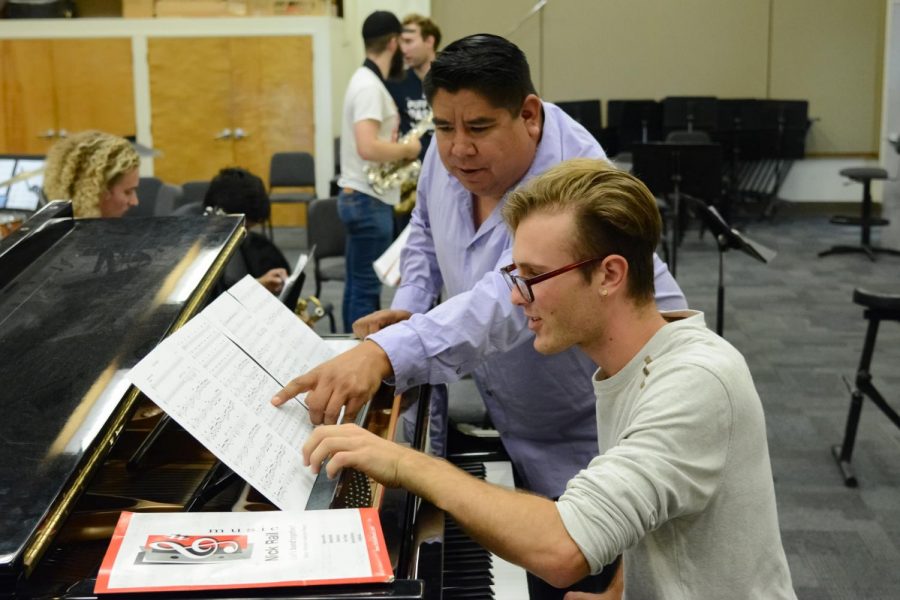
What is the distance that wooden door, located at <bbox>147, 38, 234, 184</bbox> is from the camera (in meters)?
11.1

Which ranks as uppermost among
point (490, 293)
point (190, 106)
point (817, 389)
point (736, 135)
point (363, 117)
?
point (190, 106)

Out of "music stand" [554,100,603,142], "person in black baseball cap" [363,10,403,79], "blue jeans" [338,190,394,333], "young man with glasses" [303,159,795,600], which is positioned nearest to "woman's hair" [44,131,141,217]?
"blue jeans" [338,190,394,333]

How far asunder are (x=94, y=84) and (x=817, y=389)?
8869mm

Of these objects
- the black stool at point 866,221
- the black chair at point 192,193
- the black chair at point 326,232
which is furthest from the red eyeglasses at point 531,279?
the black stool at point 866,221

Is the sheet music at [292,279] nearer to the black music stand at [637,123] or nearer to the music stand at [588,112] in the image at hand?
the music stand at [588,112]

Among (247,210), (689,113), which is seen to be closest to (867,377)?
(247,210)

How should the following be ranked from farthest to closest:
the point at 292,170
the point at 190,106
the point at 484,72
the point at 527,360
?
the point at 190,106, the point at 292,170, the point at 527,360, the point at 484,72

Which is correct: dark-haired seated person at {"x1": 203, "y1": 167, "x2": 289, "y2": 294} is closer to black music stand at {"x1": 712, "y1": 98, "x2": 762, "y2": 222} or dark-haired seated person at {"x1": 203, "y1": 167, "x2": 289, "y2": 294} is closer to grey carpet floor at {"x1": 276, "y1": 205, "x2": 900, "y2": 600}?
grey carpet floor at {"x1": 276, "y1": 205, "x2": 900, "y2": 600}

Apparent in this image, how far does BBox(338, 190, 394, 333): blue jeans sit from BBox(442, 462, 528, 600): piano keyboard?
11.4 feet

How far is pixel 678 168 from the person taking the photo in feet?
27.3

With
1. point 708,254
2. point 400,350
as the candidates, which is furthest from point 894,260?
Answer: point 400,350

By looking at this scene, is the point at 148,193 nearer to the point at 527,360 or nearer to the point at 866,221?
the point at 527,360

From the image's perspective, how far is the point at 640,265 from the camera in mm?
1551

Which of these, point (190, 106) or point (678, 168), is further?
point (190, 106)
